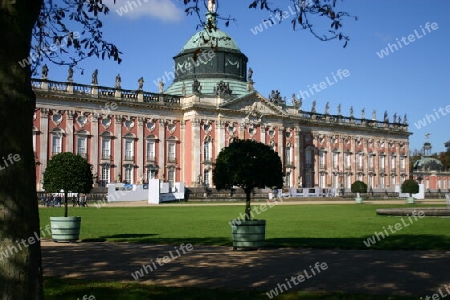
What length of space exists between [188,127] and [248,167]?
1773 inches

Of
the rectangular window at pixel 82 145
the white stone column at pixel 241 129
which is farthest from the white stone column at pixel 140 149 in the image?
the white stone column at pixel 241 129

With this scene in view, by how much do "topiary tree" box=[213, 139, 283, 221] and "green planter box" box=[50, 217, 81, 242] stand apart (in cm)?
Result: 443

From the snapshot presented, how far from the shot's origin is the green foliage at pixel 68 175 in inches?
674

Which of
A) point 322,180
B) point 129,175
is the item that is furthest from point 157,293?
point 322,180

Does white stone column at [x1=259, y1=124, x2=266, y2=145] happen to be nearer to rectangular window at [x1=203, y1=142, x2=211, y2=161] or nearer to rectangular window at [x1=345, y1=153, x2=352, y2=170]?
rectangular window at [x1=203, y1=142, x2=211, y2=161]

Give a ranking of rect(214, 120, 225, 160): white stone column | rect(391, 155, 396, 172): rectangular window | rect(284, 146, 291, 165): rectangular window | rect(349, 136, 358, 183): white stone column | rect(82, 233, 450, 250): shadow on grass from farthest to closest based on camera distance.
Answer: rect(391, 155, 396, 172): rectangular window, rect(349, 136, 358, 183): white stone column, rect(284, 146, 291, 165): rectangular window, rect(214, 120, 225, 160): white stone column, rect(82, 233, 450, 250): shadow on grass

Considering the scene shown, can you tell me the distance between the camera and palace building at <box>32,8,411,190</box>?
5175cm

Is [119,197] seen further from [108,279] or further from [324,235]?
[108,279]

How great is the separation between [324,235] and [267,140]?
47301 mm

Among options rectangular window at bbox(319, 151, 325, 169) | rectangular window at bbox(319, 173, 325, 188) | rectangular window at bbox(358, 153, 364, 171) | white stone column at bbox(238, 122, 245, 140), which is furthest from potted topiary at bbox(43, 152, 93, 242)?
rectangular window at bbox(358, 153, 364, 171)

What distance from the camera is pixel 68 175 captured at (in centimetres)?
1712

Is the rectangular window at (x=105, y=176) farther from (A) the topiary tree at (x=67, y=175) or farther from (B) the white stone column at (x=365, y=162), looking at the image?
(B) the white stone column at (x=365, y=162)

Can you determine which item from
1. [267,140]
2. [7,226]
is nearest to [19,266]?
[7,226]

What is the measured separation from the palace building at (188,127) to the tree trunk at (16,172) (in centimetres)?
4213
